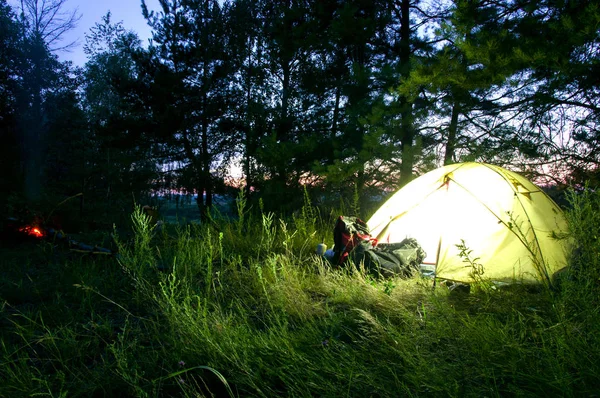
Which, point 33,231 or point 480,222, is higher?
point 480,222

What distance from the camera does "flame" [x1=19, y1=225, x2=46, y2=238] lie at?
6.61 meters

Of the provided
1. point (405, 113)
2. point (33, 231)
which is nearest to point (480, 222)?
point (405, 113)

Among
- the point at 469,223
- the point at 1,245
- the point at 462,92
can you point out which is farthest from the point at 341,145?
the point at 1,245

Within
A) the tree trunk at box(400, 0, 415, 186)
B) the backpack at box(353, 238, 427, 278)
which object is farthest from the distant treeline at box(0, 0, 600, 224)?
the backpack at box(353, 238, 427, 278)

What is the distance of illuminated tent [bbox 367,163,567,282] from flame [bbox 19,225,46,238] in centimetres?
648

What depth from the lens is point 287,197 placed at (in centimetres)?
771

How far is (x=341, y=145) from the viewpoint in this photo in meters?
7.65

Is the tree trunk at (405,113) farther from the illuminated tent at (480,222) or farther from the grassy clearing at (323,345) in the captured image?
the grassy clearing at (323,345)

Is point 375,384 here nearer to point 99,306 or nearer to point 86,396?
point 86,396

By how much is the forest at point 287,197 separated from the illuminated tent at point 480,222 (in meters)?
0.45

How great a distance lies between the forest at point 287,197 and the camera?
6.01ft

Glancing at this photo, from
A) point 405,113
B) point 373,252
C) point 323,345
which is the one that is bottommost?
point 323,345

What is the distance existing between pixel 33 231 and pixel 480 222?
7.78m

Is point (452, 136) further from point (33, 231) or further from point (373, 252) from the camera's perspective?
point (33, 231)
